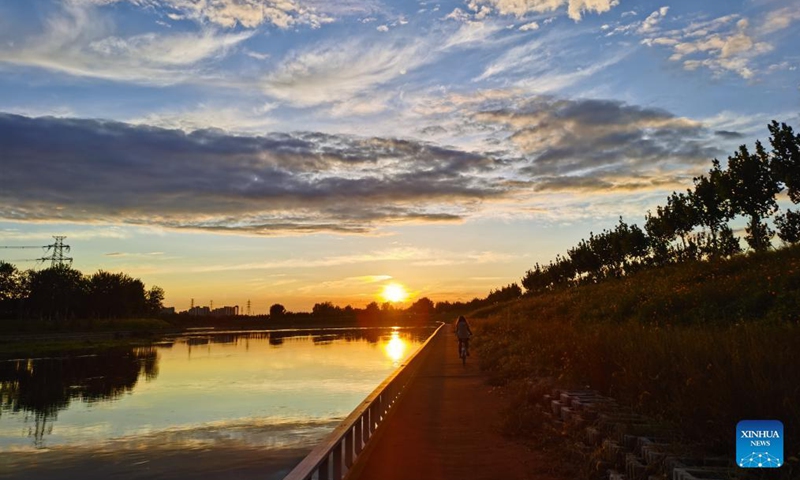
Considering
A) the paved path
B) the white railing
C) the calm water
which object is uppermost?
the white railing

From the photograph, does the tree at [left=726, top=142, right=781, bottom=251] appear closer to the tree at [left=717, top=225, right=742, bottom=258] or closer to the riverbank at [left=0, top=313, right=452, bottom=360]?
the tree at [left=717, top=225, right=742, bottom=258]

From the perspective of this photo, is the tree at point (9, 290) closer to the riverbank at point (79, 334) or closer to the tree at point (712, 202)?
the riverbank at point (79, 334)

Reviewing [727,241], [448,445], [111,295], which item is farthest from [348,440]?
[111,295]

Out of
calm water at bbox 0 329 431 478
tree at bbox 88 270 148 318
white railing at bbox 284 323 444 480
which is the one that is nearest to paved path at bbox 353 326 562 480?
white railing at bbox 284 323 444 480

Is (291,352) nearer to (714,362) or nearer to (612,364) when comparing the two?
(612,364)

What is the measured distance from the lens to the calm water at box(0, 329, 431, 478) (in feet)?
46.3

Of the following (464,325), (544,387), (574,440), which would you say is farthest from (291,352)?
(574,440)

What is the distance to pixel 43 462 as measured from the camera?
14.9 metres

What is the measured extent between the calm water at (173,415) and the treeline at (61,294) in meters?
80.9

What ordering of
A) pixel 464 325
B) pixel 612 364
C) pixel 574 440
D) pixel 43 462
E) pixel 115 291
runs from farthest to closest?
pixel 115 291 → pixel 464 325 → pixel 43 462 → pixel 612 364 → pixel 574 440

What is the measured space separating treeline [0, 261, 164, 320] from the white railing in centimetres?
11087

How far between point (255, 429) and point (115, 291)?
4761 inches

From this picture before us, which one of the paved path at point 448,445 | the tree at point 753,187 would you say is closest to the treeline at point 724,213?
the tree at point 753,187

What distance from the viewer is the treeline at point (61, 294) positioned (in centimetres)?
11312
